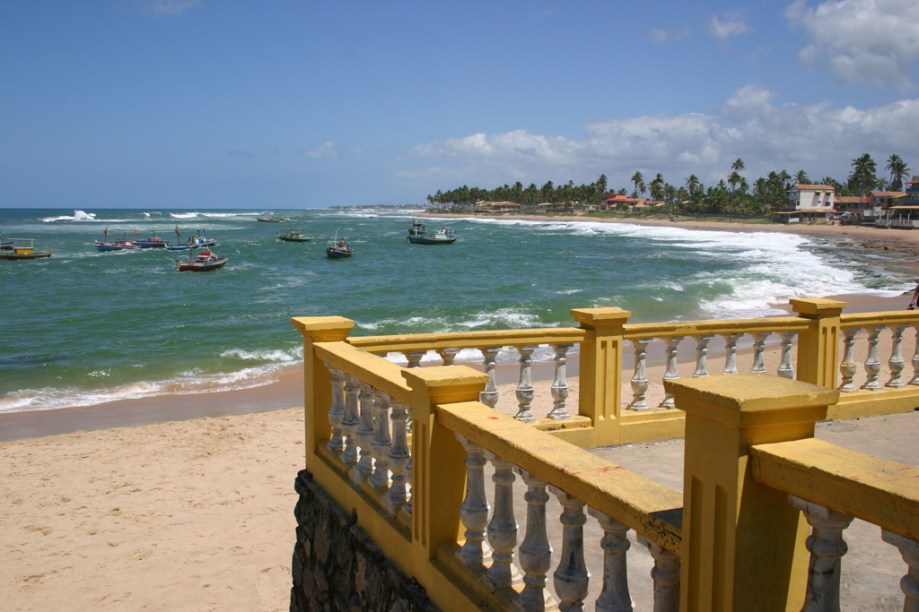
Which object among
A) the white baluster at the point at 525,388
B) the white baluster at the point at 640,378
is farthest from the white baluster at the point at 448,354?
the white baluster at the point at 640,378

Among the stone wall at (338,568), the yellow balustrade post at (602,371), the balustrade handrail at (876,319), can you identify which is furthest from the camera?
the balustrade handrail at (876,319)

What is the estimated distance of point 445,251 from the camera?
2933 inches

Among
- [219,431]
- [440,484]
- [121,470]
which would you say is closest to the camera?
[440,484]

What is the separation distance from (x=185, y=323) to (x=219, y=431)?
1644cm

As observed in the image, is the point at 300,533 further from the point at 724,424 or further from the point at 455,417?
the point at 724,424

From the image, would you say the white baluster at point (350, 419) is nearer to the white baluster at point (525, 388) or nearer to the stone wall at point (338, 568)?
the stone wall at point (338, 568)

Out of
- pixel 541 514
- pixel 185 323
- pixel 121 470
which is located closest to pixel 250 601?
pixel 121 470

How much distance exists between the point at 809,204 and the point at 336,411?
12769 centimetres

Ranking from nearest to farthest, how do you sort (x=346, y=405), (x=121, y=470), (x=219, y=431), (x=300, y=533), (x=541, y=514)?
1. (x=541, y=514)
2. (x=346, y=405)
3. (x=300, y=533)
4. (x=121, y=470)
5. (x=219, y=431)

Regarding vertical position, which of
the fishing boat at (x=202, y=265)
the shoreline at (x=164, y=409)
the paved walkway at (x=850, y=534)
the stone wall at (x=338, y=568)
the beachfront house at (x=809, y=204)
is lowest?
the shoreline at (x=164, y=409)

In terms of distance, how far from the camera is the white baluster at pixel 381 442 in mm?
4293

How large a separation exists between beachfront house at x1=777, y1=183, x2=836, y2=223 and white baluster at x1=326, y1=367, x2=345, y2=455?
395 feet

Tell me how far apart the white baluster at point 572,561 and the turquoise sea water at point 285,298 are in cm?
1599

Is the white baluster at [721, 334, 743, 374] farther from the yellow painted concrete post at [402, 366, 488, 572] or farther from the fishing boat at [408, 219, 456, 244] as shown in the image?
Answer: the fishing boat at [408, 219, 456, 244]
